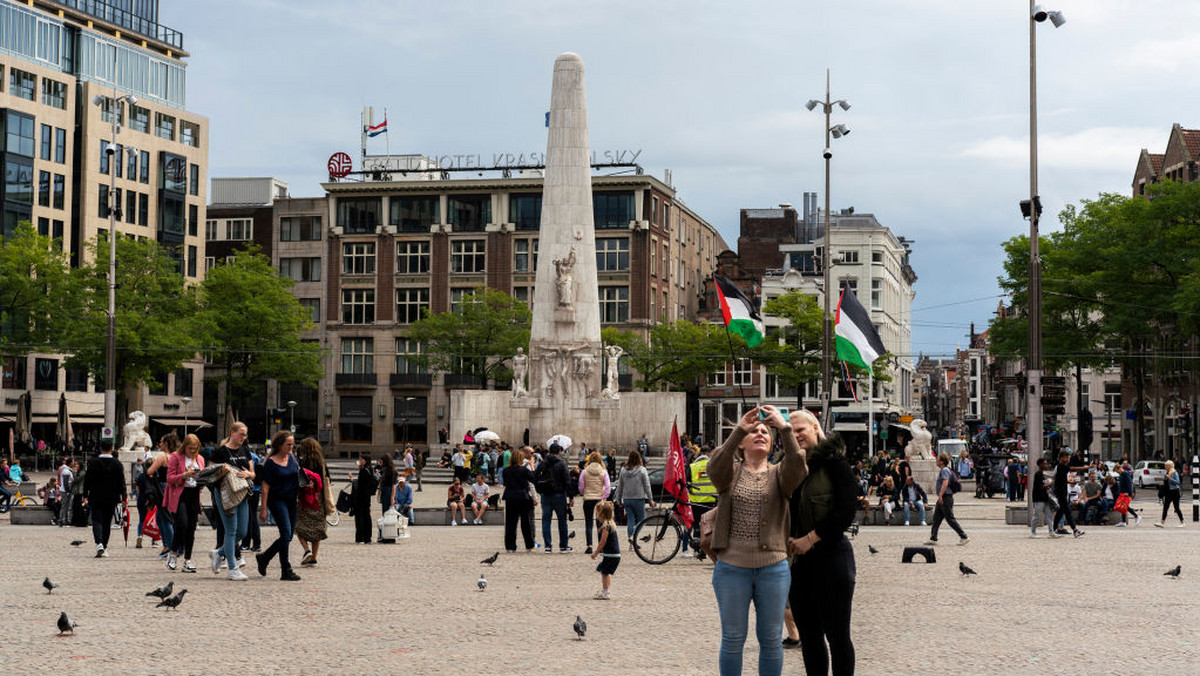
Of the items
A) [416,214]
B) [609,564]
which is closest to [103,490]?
[609,564]

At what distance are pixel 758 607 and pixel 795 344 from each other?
67647 mm

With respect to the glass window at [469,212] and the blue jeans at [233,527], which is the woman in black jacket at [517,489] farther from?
the glass window at [469,212]

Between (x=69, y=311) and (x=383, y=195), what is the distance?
3069 centimetres

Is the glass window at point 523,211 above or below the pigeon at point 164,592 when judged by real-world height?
above

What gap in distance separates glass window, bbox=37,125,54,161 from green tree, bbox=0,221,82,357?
49.1 ft

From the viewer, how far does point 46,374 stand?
75750 millimetres

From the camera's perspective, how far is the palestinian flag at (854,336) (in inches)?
1639

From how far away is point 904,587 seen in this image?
686 inches

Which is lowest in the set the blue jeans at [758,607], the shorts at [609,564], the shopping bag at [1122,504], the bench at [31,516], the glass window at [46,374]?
the bench at [31,516]

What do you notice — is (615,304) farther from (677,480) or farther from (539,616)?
(539,616)

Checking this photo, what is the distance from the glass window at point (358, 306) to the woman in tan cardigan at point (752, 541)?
82.3 metres

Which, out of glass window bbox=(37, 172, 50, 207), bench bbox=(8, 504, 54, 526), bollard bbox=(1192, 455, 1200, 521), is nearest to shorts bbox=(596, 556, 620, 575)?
bench bbox=(8, 504, 54, 526)

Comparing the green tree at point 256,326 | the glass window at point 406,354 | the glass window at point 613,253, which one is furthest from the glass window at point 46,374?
the glass window at point 613,253

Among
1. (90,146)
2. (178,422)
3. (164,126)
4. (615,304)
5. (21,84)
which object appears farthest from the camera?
(615,304)
